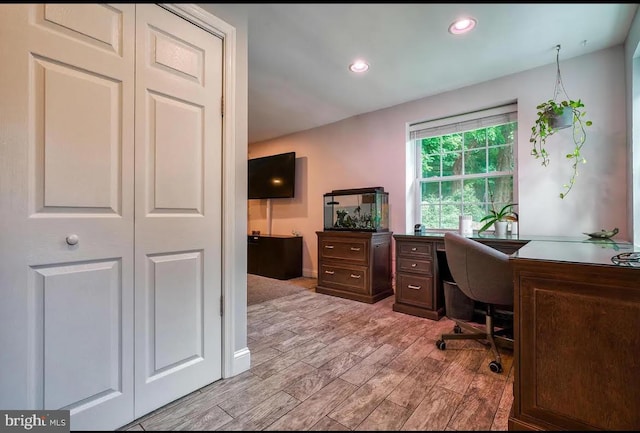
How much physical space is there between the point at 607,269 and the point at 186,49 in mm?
2100

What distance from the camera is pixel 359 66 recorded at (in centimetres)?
258

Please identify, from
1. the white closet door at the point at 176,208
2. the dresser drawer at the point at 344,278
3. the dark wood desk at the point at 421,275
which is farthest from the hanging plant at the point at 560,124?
the white closet door at the point at 176,208

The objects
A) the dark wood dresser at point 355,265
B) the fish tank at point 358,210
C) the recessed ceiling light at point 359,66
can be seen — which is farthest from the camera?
the fish tank at point 358,210

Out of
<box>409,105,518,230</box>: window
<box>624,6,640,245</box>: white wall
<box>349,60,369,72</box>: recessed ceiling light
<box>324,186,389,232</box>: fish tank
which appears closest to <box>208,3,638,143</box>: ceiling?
<box>349,60,369,72</box>: recessed ceiling light

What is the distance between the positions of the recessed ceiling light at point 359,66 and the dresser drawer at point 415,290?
2.00 metres

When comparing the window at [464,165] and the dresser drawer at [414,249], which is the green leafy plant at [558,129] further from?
the dresser drawer at [414,249]

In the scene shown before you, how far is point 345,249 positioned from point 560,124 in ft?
7.33

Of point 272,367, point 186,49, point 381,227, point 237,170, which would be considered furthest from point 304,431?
point 381,227

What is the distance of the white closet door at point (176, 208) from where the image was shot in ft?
4.40

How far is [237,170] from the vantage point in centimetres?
168

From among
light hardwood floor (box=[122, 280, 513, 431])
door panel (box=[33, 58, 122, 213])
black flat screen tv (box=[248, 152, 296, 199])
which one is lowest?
light hardwood floor (box=[122, 280, 513, 431])

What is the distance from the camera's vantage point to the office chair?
1.78 meters

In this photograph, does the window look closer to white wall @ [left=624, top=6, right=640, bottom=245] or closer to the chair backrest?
white wall @ [left=624, top=6, right=640, bottom=245]

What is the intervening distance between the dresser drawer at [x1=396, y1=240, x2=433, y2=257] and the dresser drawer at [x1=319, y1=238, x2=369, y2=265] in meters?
0.41
